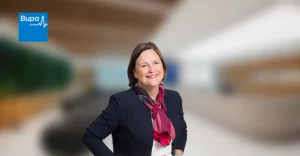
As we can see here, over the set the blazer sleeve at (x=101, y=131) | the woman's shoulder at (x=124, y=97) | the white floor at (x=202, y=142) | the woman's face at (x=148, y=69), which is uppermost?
the woman's face at (x=148, y=69)

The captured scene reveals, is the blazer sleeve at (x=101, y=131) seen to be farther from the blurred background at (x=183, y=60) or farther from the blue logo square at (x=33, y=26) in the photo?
the blue logo square at (x=33, y=26)

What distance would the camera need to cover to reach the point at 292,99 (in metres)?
2.28

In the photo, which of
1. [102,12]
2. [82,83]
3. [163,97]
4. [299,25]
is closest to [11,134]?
[82,83]

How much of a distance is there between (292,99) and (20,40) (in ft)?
5.96

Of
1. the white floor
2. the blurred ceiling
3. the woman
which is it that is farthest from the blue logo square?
the woman

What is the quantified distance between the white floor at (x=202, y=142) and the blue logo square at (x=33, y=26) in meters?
0.50

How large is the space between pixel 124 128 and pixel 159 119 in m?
0.14

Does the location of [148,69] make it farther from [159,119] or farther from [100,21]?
[100,21]

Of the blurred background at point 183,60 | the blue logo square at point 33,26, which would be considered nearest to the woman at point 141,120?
the blurred background at point 183,60

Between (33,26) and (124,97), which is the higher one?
(33,26)

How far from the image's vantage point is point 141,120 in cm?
132

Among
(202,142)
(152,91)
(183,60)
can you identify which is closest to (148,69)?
(152,91)

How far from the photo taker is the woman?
1.29 m

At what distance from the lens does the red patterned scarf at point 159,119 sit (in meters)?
1.32
